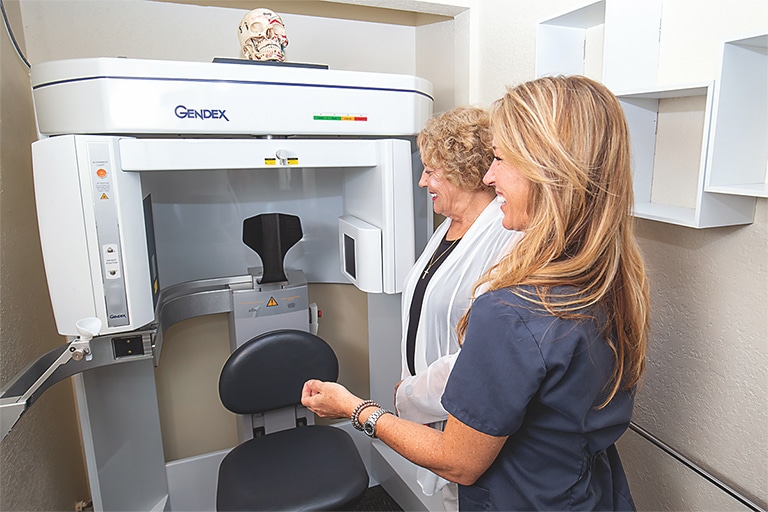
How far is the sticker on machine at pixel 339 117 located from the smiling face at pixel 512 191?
65cm

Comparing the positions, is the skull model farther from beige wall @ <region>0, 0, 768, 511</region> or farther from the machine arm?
the machine arm

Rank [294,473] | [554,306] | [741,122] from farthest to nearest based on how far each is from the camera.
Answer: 1. [294,473]
2. [741,122]
3. [554,306]

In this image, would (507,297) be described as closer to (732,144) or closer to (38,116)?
(732,144)

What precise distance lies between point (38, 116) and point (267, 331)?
941 millimetres

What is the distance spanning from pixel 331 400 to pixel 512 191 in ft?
1.90

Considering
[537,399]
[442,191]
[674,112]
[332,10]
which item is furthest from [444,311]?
[332,10]

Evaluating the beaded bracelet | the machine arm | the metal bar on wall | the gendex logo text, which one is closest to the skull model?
the gendex logo text

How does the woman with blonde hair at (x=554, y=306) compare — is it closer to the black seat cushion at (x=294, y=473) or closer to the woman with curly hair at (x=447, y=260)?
the woman with curly hair at (x=447, y=260)

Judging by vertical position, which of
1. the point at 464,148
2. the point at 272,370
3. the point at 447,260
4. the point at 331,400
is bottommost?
the point at 272,370

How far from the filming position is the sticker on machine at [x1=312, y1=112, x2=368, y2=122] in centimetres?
138

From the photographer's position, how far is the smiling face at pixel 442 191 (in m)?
1.33

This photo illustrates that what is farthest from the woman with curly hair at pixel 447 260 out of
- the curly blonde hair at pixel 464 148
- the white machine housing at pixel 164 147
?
the white machine housing at pixel 164 147

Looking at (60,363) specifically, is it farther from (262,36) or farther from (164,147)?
(262,36)

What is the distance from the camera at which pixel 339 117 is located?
140 cm
